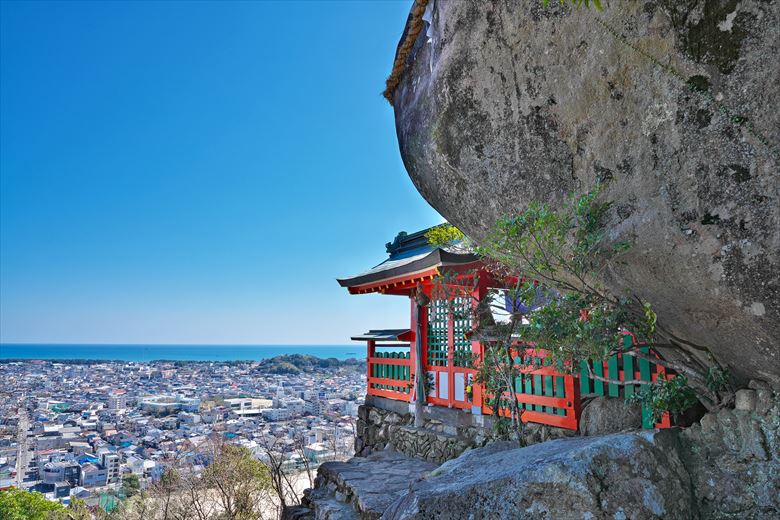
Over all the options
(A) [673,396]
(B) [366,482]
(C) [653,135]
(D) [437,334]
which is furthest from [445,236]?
(C) [653,135]

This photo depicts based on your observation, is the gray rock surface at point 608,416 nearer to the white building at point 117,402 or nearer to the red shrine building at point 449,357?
the red shrine building at point 449,357

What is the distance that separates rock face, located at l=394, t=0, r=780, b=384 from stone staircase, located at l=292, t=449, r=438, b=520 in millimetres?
3836

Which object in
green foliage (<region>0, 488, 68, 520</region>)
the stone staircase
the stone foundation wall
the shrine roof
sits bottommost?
green foliage (<region>0, 488, 68, 520</region>)

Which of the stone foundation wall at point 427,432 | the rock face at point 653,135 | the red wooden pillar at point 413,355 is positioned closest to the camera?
the rock face at point 653,135

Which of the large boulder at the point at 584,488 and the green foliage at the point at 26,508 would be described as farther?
the green foliage at the point at 26,508

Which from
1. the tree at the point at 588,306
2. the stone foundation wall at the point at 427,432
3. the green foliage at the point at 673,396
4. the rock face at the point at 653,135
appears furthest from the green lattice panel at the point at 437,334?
the green foliage at the point at 673,396

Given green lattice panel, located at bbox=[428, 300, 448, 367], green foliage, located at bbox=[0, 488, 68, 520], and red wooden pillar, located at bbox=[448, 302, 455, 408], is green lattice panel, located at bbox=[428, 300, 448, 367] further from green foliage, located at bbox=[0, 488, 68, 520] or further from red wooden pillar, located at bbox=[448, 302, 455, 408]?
green foliage, located at bbox=[0, 488, 68, 520]

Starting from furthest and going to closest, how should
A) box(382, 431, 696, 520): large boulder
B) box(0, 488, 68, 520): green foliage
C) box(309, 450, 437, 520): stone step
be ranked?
box(0, 488, 68, 520): green foliage < box(309, 450, 437, 520): stone step < box(382, 431, 696, 520): large boulder

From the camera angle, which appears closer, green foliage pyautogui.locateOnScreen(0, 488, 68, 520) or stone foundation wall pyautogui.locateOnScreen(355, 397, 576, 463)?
stone foundation wall pyautogui.locateOnScreen(355, 397, 576, 463)

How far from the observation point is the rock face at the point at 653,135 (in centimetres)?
289

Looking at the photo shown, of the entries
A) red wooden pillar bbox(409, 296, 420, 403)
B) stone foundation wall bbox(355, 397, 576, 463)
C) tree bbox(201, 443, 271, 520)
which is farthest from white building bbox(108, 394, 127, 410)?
red wooden pillar bbox(409, 296, 420, 403)

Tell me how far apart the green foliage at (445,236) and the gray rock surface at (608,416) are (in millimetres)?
3747

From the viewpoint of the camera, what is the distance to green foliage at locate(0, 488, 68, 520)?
11219 mm

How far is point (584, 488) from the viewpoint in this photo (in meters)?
3.11
